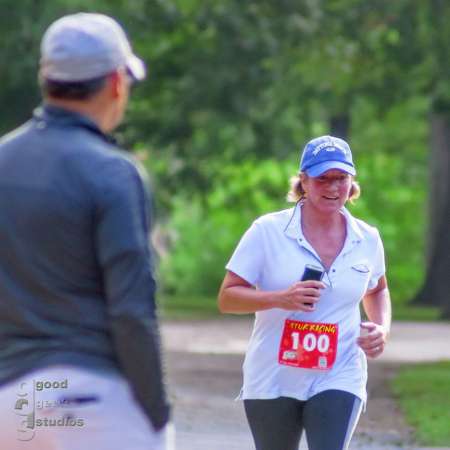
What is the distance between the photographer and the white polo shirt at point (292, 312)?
6.48 metres

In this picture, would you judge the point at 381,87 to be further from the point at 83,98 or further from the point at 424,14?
the point at 83,98

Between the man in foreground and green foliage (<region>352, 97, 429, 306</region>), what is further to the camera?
green foliage (<region>352, 97, 429, 306</region>)

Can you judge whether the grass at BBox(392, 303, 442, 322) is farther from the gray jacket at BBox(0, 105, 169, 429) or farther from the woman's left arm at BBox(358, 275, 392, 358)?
the gray jacket at BBox(0, 105, 169, 429)

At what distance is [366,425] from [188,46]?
14170mm

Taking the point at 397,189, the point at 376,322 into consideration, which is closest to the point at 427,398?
the point at 376,322

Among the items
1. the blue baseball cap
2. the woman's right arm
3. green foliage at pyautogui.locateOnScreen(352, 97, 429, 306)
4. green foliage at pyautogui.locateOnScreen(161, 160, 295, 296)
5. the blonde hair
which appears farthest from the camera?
green foliage at pyautogui.locateOnScreen(352, 97, 429, 306)

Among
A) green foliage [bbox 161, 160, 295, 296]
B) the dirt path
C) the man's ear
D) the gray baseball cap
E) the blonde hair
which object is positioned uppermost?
the gray baseball cap

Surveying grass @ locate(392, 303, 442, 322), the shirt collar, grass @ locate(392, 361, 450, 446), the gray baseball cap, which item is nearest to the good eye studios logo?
the shirt collar

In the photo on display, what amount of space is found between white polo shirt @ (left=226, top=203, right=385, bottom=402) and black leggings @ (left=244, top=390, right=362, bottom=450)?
34 millimetres

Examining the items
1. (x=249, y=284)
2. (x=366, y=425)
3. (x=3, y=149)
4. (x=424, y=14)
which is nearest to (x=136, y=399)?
(x=3, y=149)

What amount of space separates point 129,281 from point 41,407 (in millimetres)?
387

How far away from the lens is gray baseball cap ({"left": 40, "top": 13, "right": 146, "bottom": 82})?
4152 mm

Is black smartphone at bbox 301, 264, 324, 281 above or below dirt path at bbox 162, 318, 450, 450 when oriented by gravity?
above

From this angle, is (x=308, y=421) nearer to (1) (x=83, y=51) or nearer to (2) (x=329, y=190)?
(2) (x=329, y=190)
